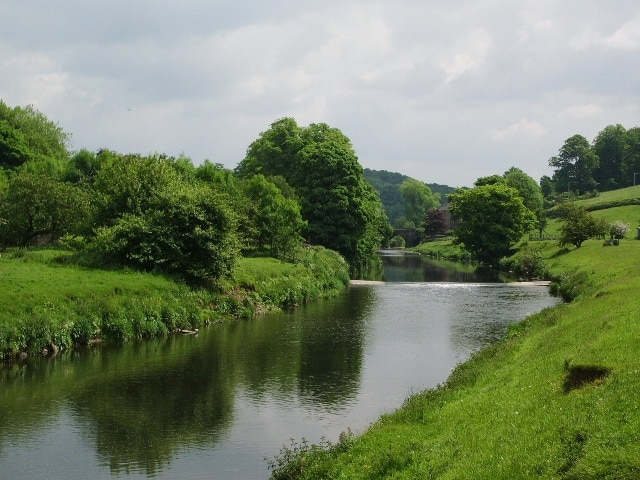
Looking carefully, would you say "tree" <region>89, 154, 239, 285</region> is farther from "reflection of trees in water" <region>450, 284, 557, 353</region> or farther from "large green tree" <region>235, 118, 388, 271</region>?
"large green tree" <region>235, 118, 388, 271</region>

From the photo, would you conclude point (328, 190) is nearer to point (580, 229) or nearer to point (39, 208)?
point (580, 229)

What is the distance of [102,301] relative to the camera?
1564 inches

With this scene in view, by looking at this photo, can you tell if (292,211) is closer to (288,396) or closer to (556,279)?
(556,279)

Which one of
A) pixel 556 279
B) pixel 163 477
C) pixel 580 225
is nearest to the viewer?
pixel 163 477

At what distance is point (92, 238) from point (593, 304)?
36743 mm

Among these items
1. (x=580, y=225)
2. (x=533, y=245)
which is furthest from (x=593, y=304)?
(x=533, y=245)

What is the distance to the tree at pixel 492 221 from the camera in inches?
4400

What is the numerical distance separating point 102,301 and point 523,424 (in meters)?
29.0

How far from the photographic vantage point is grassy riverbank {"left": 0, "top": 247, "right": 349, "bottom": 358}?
34750mm

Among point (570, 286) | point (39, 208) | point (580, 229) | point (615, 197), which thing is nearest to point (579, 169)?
point (615, 197)

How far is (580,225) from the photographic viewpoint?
308 ft

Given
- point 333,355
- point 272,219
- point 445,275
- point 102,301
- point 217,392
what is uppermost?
point 272,219

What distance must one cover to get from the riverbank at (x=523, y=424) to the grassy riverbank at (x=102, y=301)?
19353 mm

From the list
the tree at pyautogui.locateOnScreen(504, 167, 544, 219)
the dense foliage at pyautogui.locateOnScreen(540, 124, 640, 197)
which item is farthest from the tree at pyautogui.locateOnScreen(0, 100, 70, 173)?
the dense foliage at pyautogui.locateOnScreen(540, 124, 640, 197)
